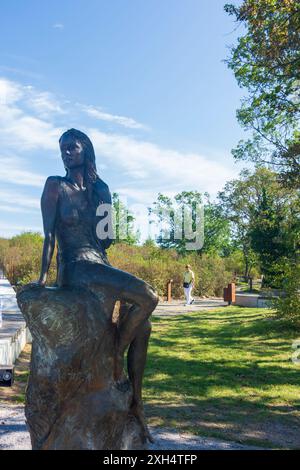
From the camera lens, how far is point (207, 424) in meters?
5.45

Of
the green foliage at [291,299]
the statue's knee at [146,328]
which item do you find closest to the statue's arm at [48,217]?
the statue's knee at [146,328]

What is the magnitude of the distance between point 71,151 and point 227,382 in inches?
209

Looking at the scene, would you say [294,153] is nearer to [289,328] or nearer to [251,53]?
[251,53]

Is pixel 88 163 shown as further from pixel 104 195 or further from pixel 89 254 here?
pixel 89 254

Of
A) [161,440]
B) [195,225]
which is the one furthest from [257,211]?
[161,440]

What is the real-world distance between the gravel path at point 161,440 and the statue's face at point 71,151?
8.94ft

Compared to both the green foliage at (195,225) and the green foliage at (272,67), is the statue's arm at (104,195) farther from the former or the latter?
the green foliage at (195,225)

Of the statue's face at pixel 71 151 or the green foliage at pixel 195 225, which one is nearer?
the statue's face at pixel 71 151

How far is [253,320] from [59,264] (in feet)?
38.1

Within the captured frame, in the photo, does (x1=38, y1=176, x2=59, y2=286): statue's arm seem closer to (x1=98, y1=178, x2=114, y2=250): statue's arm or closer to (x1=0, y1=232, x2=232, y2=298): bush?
(x1=98, y1=178, x2=114, y2=250): statue's arm

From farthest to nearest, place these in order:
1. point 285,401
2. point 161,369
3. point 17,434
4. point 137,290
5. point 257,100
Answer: point 257,100
point 161,369
point 285,401
point 17,434
point 137,290

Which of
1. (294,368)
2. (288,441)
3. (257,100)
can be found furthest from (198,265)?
(288,441)

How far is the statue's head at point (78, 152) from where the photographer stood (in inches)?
139

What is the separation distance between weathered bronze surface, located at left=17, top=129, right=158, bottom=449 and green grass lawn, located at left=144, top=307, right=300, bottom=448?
2299mm
